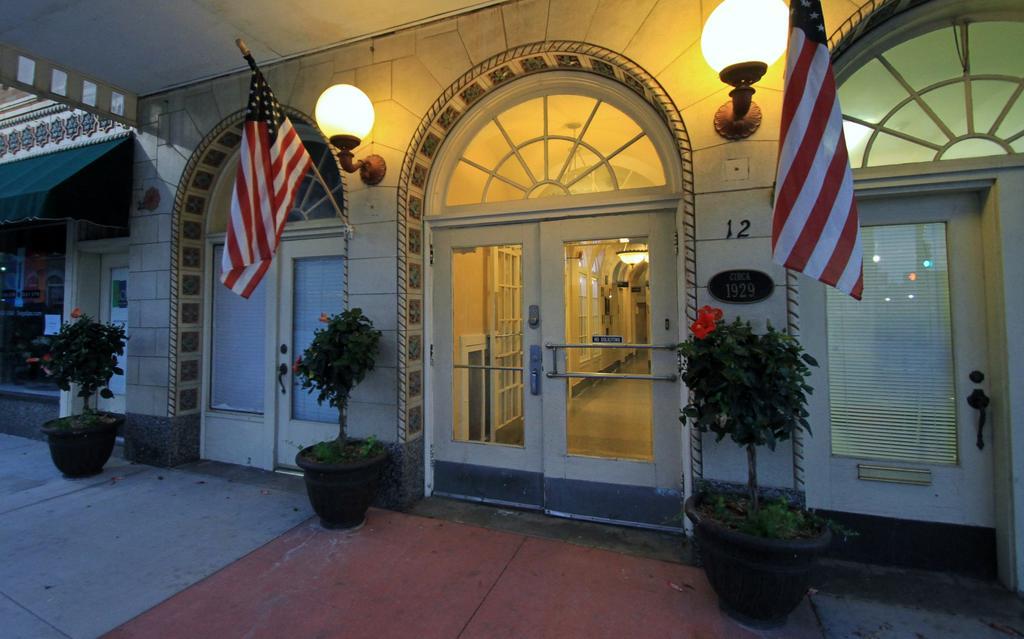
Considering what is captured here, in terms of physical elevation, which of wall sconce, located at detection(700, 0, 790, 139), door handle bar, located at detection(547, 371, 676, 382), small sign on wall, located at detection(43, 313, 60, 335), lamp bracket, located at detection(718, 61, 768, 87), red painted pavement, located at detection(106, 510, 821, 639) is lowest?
red painted pavement, located at detection(106, 510, 821, 639)

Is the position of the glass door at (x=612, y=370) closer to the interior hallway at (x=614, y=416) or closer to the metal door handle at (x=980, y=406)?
the interior hallway at (x=614, y=416)

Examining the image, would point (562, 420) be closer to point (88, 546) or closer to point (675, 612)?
point (675, 612)

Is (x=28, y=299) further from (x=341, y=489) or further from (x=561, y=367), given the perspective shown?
(x=561, y=367)

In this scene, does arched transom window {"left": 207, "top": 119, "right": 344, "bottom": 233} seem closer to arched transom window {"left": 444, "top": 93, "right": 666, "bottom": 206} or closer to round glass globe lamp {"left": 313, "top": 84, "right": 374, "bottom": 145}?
round glass globe lamp {"left": 313, "top": 84, "right": 374, "bottom": 145}

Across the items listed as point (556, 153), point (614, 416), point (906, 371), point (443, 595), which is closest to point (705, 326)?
point (614, 416)

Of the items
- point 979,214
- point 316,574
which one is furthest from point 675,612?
point 979,214

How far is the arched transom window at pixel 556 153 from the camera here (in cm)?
319

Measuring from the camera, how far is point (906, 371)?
266 centimetres

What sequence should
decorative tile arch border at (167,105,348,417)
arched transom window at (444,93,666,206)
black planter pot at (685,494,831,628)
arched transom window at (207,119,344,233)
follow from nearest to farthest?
black planter pot at (685,494,831,628), arched transom window at (444,93,666,206), arched transom window at (207,119,344,233), decorative tile arch border at (167,105,348,417)

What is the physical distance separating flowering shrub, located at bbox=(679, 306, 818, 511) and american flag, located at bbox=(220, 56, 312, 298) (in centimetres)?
262

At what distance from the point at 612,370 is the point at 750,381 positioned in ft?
3.68

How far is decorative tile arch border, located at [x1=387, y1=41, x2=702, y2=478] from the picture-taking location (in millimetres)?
2854

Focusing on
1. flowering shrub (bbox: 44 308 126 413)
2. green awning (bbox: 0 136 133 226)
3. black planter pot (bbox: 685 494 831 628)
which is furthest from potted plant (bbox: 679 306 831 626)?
green awning (bbox: 0 136 133 226)

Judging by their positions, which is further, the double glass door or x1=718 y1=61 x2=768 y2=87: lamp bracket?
the double glass door
